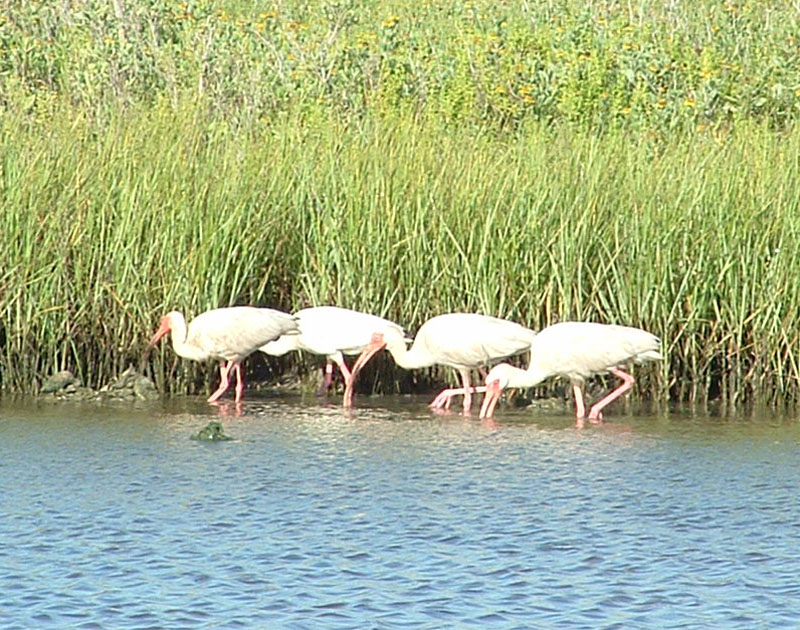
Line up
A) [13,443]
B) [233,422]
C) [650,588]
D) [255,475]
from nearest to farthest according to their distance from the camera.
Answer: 1. [650,588]
2. [255,475]
3. [13,443]
4. [233,422]

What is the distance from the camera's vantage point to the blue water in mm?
6418

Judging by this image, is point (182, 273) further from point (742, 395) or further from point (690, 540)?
point (690, 540)

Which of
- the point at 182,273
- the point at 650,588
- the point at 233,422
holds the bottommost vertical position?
the point at 650,588

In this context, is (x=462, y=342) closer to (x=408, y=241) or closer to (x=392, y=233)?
(x=408, y=241)

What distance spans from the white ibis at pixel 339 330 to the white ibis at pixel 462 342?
0.30 feet

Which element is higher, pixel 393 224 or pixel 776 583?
pixel 393 224

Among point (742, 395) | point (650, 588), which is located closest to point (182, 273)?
point (742, 395)

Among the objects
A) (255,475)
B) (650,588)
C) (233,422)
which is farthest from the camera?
(233,422)

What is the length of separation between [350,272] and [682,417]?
244cm

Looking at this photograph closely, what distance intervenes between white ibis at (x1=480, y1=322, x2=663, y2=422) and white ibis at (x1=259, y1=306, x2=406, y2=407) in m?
0.88

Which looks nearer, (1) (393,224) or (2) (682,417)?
(2) (682,417)

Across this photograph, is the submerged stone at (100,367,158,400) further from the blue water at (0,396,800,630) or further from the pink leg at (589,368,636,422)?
the pink leg at (589,368,636,422)

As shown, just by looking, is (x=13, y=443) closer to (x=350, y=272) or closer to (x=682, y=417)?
(x=350, y=272)

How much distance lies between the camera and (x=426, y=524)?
7.72m
